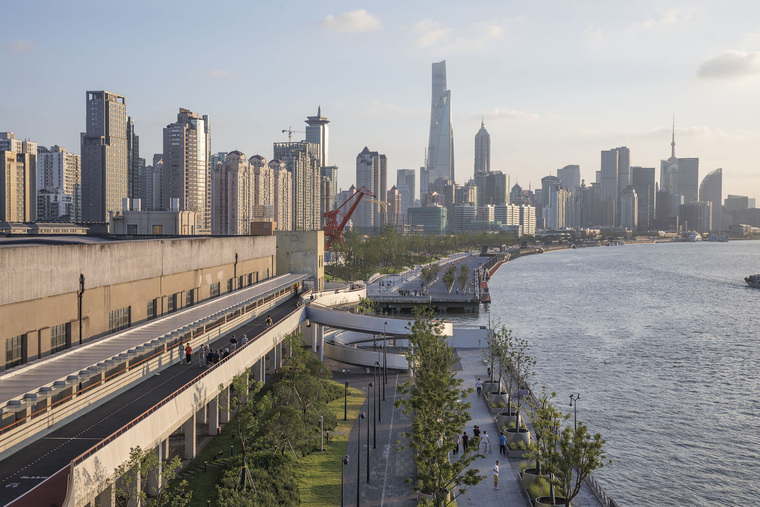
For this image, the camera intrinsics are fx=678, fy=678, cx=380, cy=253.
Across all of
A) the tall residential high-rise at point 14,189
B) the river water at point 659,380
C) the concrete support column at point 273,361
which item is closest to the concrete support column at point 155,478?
the river water at point 659,380

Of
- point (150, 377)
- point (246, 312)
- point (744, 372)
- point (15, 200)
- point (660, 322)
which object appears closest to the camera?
point (150, 377)

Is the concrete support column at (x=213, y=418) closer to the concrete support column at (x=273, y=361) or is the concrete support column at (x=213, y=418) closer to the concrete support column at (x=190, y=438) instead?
the concrete support column at (x=190, y=438)

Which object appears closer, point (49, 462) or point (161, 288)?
point (49, 462)

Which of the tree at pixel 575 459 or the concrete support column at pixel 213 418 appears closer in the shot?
the tree at pixel 575 459

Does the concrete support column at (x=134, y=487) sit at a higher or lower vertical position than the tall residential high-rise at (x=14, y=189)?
lower

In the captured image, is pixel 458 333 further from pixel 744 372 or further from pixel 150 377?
pixel 150 377

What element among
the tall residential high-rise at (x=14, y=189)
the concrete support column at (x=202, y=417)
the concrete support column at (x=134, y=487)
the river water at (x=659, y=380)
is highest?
the tall residential high-rise at (x=14, y=189)

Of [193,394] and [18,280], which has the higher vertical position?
[18,280]

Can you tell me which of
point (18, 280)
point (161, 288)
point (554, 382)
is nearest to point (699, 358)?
point (554, 382)
